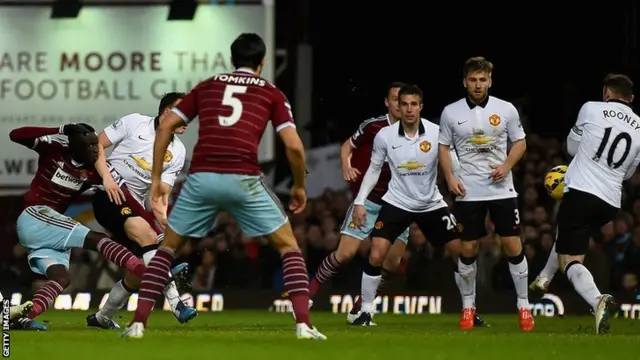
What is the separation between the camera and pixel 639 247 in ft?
63.0

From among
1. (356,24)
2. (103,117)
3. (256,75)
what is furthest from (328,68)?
(256,75)

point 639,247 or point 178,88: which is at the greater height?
point 178,88

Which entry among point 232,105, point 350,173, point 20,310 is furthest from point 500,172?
point 20,310

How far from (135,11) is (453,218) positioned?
895 cm

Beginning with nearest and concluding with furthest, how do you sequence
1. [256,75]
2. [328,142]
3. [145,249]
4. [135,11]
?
[256,75], [145,249], [135,11], [328,142]

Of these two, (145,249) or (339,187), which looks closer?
(145,249)

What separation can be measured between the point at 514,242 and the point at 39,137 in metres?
4.19

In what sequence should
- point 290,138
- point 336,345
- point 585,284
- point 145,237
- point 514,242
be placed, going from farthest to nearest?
point 514,242
point 145,237
point 585,284
point 290,138
point 336,345

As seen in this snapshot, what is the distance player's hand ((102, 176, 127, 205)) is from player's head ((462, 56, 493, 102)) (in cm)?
312

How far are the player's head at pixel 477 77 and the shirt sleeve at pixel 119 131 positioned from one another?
3.04 m

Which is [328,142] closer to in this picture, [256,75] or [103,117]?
[103,117]

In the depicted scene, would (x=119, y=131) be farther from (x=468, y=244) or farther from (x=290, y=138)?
(x=290, y=138)

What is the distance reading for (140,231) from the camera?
13.1 meters

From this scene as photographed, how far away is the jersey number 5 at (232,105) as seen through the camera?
10.5 meters
